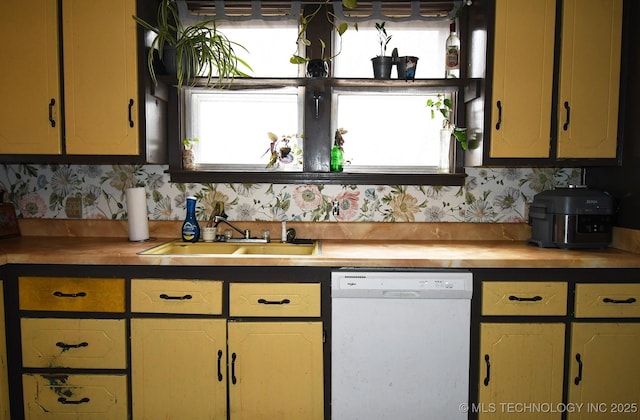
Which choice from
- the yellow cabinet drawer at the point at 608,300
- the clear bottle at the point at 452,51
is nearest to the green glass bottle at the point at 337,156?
the clear bottle at the point at 452,51

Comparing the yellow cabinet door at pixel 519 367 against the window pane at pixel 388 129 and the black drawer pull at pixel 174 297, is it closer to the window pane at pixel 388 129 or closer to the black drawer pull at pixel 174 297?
the window pane at pixel 388 129

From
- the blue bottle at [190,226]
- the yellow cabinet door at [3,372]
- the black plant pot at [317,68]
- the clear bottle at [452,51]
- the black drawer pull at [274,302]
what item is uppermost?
the clear bottle at [452,51]

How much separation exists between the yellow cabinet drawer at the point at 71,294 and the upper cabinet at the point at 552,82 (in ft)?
6.27

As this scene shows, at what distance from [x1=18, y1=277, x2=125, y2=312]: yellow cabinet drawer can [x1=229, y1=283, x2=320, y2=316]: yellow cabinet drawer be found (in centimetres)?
53

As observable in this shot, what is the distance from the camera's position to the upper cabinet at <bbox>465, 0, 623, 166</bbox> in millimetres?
2088

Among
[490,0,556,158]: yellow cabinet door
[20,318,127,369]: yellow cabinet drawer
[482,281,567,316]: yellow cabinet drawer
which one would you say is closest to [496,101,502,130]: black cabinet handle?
[490,0,556,158]: yellow cabinet door

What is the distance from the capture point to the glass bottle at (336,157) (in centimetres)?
242

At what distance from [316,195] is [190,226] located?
0.74 metres

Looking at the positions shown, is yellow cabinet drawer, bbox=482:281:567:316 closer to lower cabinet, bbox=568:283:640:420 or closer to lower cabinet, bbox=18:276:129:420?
lower cabinet, bbox=568:283:640:420

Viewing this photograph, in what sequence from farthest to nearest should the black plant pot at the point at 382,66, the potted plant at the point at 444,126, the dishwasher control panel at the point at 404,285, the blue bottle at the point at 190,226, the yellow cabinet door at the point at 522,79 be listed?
the potted plant at the point at 444,126
the blue bottle at the point at 190,226
the black plant pot at the point at 382,66
the yellow cabinet door at the point at 522,79
the dishwasher control panel at the point at 404,285

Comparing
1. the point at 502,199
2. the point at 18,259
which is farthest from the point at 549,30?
the point at 18,259

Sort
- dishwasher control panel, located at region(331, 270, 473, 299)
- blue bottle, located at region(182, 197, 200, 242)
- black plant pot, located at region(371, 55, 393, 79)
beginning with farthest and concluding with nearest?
blue bottle, located at region(182, 197, 200, 242), black plant pot, located at region(371, 55, 393, 79), dishwasher control panel, located at region(331, 270, 473, 299)

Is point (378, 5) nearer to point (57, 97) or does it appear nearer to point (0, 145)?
point (57, 97)

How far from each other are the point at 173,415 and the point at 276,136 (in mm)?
1545
